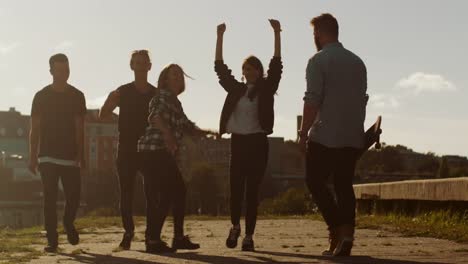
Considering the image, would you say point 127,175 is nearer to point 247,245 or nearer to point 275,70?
point 247,245

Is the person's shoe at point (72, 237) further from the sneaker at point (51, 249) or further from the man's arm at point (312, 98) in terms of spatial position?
the man's arm at point (312, 98)

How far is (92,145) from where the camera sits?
15612 centimetres

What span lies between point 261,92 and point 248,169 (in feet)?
2.14

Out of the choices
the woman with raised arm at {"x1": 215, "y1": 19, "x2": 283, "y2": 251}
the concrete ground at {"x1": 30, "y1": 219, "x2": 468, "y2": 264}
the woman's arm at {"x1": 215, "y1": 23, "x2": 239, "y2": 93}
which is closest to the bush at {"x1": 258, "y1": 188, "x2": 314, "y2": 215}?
the concrete ground at {"x1": 30, "y1": 219, "x2": 468, "y2": 264}

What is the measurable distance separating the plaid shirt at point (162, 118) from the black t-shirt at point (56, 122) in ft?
3.38

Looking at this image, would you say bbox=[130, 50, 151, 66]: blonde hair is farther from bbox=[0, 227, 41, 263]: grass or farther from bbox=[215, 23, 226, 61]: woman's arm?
bbox=[0, 227, 41, 263]: grass

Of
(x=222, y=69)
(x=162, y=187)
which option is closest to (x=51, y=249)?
(x=162, y=187)

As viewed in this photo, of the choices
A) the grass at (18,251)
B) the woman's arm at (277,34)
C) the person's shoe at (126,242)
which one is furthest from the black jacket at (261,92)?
the grass at (18,251)

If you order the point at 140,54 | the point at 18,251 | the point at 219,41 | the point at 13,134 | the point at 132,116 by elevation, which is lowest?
the point at 18,251

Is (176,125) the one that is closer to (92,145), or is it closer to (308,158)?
(308,158)

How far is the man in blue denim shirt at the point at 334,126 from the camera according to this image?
23.5ft

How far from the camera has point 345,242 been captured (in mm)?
6996

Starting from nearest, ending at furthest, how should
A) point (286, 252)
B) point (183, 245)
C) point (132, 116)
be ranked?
point (286, 252) < point (183, 245) < point (132, 116)

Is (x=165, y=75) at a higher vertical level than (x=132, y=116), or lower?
higher
